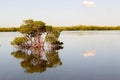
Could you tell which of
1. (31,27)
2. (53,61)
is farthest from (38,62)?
(31,27)

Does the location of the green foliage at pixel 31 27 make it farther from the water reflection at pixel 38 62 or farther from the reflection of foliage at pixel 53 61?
the reflection of foliage at pixel 53 61

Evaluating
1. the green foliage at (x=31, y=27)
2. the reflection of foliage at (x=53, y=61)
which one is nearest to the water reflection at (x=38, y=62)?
the reflection of foliage at (x=53, y=61)

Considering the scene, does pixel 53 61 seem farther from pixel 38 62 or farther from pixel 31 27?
pixel 31 27

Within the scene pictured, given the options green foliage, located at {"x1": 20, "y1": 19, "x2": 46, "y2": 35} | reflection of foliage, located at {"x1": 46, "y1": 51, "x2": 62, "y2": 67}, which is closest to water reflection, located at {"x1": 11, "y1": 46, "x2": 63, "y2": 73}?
reflection of foliage, located at {"x1": 46, "y1": 51, "x2": 62, "y2": 67}

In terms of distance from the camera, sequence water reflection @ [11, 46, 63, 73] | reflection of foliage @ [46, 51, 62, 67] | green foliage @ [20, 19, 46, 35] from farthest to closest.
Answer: green foliage @ [20, 19, 46, 35] → reflection of foliage @ [46, 51, 62, 67] → water reflection @ [11, 46, 63, 73]

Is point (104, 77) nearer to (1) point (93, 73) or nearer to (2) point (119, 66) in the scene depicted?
(1) point (93, 73)

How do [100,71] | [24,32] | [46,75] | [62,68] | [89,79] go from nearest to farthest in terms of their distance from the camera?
[89,79] → [46,75] → [100,71] → [62,68] → [24,32]

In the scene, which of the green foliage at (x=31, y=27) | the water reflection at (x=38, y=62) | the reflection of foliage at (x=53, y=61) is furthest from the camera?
the green foliage at (x=31, y=27)

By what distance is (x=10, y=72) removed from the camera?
3259cm

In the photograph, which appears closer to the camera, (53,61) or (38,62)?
(38,62)

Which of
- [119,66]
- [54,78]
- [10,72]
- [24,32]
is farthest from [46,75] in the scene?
[24,32]

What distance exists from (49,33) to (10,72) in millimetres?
30754

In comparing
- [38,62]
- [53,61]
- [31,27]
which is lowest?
[53,61]

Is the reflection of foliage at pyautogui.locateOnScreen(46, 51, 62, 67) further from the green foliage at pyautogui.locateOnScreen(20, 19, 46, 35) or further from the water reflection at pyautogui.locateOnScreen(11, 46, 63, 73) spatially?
the green foliage at pyautogui.locateOnScreen(20, 19, 46, 35)
